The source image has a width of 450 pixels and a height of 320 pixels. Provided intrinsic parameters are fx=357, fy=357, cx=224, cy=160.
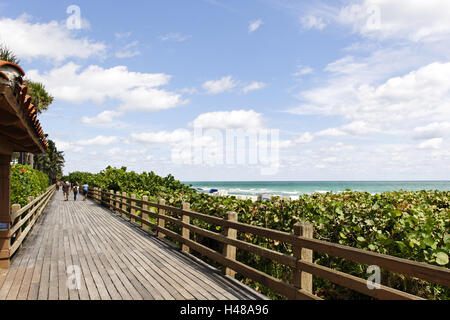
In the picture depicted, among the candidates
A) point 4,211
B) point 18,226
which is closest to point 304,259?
point 4,211

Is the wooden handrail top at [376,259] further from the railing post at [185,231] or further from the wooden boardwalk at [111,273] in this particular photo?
the railing post at [185,231]

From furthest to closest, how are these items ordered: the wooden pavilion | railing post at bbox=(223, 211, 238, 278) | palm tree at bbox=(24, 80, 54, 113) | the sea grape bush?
palm tree at bbox=(24, 80, 54, 113) → railing post at bbox=(223, 211, 238, 278) → the sea grape bush → the wooden pavilion

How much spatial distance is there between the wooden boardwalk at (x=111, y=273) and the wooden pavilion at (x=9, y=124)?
0.87 meters

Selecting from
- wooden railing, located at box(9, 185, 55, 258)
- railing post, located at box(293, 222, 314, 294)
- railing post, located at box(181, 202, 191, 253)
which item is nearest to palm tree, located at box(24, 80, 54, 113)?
wooden railing, located at box(9, 185, 55, 258)

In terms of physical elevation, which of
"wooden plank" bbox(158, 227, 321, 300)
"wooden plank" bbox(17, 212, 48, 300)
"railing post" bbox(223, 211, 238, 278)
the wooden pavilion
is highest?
the wooden pavilion

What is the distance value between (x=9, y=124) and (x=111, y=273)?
2.94 m

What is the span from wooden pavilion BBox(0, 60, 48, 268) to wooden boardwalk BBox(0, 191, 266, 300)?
2.85ft

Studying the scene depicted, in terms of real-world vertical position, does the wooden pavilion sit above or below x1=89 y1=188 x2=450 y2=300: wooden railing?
above

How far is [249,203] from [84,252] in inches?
154

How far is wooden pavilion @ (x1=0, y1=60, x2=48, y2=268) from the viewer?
12.9ft

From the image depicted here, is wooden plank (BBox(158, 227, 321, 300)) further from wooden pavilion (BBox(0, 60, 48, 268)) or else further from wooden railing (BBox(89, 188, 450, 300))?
wooden pavilion (BBox(0, 60, 48, 268))

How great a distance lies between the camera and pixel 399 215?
5.34 meters
